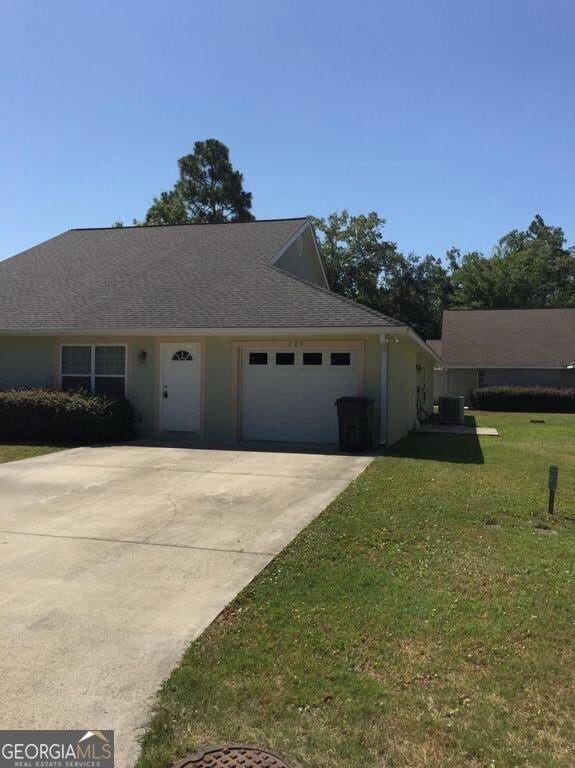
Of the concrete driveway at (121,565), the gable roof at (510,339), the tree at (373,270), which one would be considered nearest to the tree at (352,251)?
the tree at (373,270)

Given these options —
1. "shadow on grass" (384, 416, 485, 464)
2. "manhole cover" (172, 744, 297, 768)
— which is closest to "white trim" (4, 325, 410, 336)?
"shadow on grass" (384, 416, 485, 464)

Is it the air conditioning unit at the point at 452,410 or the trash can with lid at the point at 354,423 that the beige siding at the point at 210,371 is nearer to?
the trash can with lid at the point at 354,423

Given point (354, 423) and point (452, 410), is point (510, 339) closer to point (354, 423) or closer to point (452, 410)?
point (452, 410)

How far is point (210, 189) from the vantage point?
44.3 m

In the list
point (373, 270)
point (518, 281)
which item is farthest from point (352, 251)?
point (518, 281)

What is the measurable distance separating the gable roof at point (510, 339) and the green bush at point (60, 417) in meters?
21.5

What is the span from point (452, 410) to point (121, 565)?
16990 millimetres

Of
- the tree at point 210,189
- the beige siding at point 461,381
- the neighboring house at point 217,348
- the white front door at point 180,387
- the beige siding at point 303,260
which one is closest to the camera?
the neighboring house at point 217,348

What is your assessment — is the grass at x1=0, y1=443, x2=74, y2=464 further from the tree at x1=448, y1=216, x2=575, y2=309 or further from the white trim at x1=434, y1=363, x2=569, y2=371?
the tree at x1=448, y1=216, x2=575, y2=309

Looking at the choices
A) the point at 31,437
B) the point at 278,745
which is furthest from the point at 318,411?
the point at 278,745

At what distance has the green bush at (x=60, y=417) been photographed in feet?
44.0

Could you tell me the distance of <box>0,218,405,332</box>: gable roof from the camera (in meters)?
13.6

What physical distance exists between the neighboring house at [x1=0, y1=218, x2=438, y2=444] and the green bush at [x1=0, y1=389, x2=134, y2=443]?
102 centimetres

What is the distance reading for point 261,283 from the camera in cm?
1528
